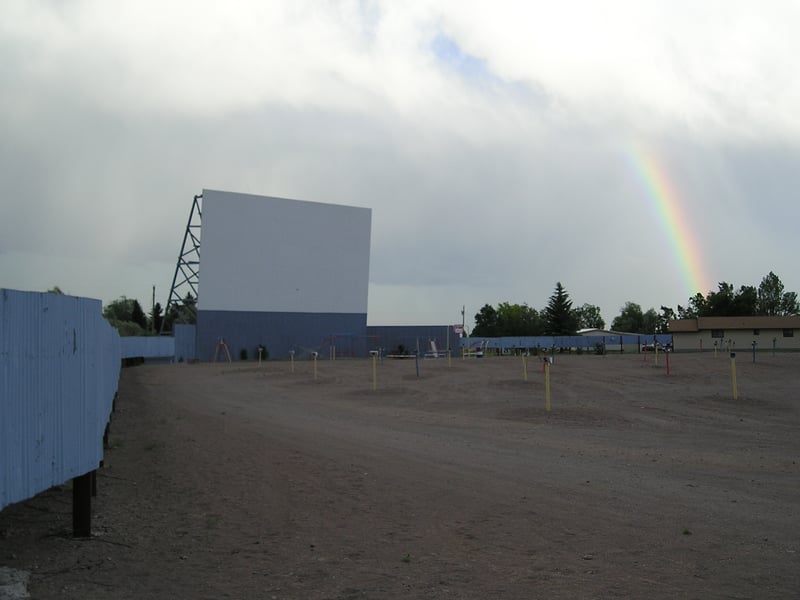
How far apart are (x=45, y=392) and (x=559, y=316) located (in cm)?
12147

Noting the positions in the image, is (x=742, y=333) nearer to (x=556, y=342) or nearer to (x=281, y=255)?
(x=556, y=342)

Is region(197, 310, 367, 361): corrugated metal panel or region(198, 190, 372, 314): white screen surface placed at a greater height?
region(198, 190, 372, 314): white screen surface

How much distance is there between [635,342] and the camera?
10038 centimetres

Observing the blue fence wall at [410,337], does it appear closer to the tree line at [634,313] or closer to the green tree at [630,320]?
the tree line at [634,313]

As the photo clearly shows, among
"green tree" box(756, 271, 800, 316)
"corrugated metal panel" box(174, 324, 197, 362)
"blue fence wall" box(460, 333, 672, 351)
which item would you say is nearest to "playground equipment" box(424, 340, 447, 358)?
"blue fence wall" box(460, 333, 672, 351)

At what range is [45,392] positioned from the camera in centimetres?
665

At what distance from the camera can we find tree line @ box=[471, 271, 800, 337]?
123 meters

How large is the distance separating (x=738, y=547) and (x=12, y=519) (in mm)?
7599

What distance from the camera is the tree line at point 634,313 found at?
12344 centimetres

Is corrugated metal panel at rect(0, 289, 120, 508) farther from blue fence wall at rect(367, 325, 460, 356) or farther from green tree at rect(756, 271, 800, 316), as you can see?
green tree at rect(756, 271, 800, 316)

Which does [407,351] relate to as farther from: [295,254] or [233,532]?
[233,532]

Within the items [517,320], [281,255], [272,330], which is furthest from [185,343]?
[517,320]

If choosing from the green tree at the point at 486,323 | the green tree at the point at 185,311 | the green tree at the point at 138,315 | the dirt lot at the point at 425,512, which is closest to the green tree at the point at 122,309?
the green tree at the point at 138,315

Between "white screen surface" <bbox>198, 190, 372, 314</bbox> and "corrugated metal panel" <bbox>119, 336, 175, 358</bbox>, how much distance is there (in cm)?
463
